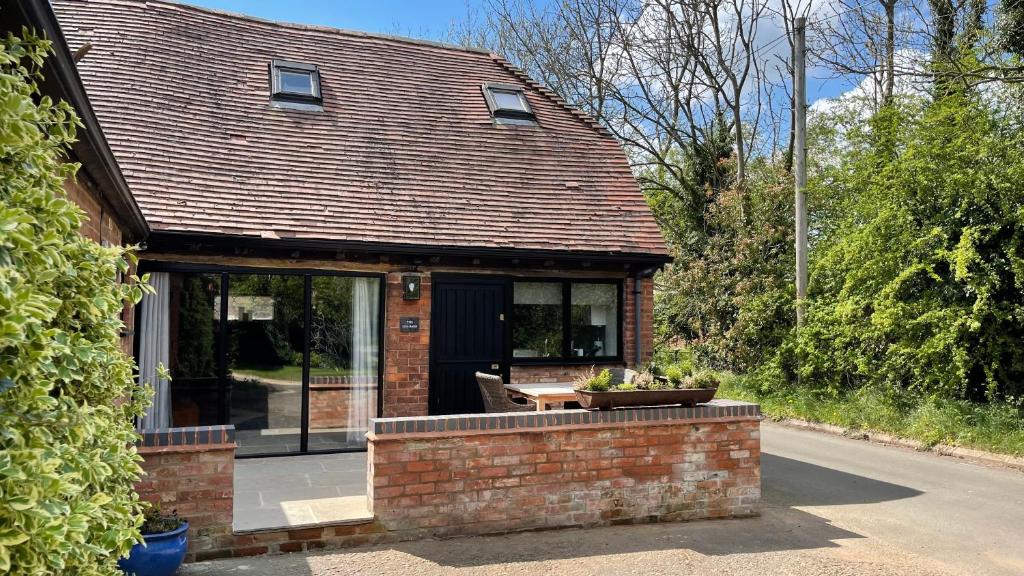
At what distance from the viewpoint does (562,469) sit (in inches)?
245

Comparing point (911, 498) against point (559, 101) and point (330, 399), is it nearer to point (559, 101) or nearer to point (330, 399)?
point (330, 399)

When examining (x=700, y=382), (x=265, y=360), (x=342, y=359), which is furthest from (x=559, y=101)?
(x=700, y=382)

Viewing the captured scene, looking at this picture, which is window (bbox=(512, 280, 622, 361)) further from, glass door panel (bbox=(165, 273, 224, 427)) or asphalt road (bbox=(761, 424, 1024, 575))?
glass door panel (bbox=(165, 273, 224, 427))

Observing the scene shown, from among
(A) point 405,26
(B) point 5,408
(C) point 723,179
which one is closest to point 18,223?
(B) point 5,408

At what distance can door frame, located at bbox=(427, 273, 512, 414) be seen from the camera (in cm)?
941

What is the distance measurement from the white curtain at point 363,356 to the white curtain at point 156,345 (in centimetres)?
214

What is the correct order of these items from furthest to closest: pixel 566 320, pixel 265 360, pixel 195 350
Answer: pixel 566 320 → pixel 265 360 → pixel 195 350

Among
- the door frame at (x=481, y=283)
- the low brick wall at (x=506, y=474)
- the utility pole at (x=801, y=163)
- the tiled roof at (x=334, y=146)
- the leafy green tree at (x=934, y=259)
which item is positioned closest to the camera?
the low brick wall at (x=506, y=474)

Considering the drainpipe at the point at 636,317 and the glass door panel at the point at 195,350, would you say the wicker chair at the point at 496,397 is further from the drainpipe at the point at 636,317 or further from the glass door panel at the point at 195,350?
the glass door panel at the point at 195,350

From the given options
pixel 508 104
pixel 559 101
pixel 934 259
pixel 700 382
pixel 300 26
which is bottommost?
pixel 700 382

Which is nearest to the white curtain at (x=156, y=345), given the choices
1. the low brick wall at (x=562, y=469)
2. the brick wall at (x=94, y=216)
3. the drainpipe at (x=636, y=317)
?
the brick wall at (x=94, y=216)

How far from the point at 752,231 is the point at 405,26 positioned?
53.3ft

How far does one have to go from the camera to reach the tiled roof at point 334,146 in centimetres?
891

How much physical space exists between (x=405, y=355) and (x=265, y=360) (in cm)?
171
